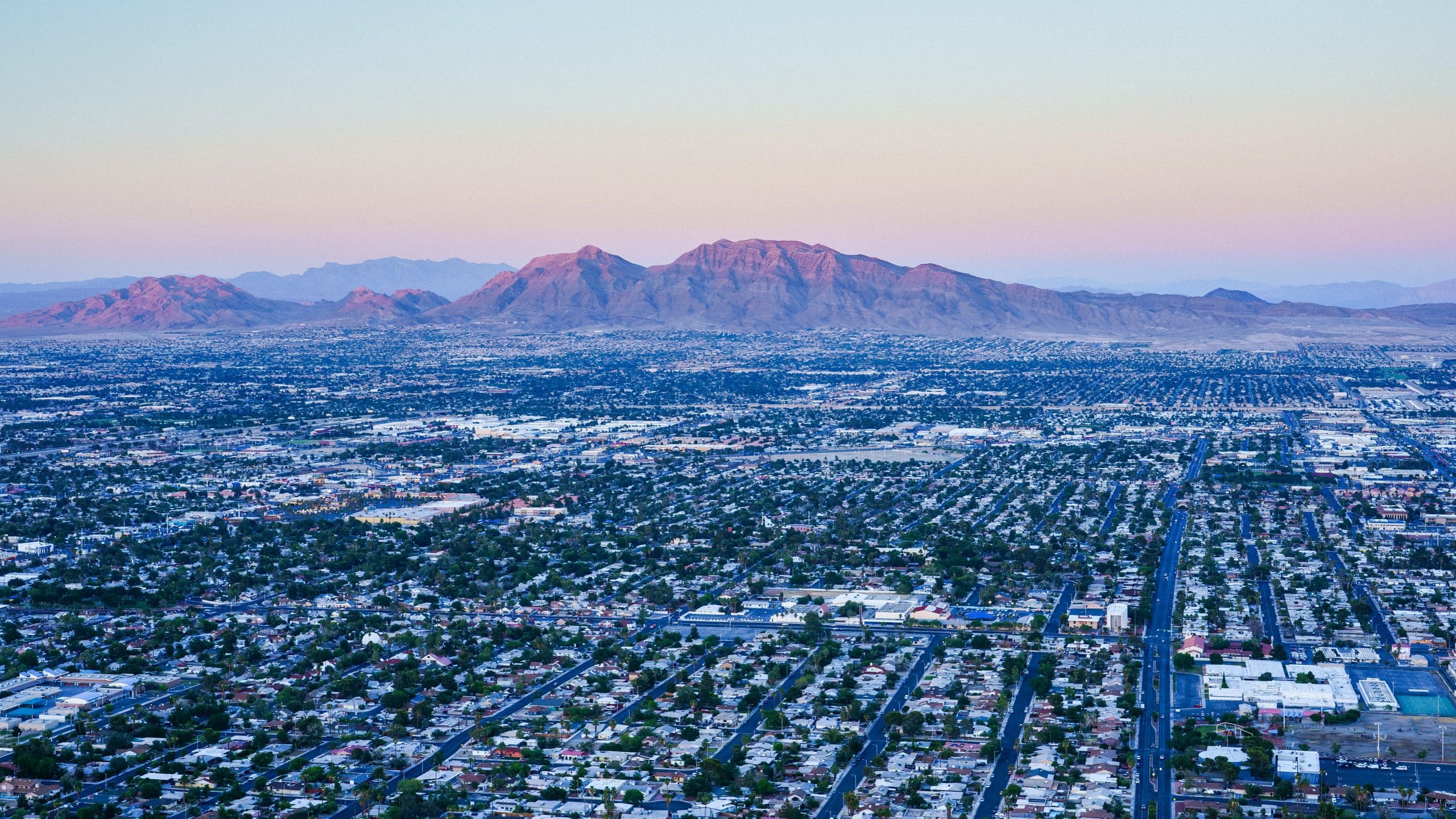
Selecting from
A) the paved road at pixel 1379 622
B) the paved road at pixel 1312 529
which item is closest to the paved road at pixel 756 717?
the paved road at pixel 1379 622

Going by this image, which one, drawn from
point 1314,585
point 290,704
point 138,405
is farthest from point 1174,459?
point 138,405

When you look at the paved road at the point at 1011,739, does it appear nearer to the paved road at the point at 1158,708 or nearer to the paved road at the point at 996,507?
the paved road at the point at 1158,708

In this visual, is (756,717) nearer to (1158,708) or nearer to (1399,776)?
(1158,708)

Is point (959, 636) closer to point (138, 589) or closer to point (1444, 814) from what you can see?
point (1444, 814)

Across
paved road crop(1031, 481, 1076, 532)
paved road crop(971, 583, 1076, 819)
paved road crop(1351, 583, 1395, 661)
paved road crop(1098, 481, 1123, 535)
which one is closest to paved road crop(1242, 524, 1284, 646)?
paved road crop(1351, 583, 1395, 661)

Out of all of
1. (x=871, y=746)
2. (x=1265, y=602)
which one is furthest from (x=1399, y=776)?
(x=1265, y=602)

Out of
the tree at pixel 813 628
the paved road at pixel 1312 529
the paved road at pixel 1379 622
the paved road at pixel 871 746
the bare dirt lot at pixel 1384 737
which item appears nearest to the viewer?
the paved road at pixel 871 746
